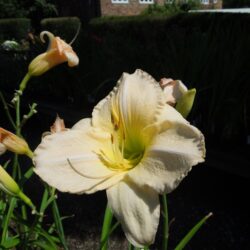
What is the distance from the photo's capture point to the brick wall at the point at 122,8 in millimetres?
14548

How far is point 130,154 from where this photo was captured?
0.79 meters

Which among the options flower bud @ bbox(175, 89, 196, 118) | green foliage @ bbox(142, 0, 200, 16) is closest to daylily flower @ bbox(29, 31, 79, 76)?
flower bud @ bbox(175, 89, 196, 118)

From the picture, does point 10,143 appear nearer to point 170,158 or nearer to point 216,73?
point 170,158

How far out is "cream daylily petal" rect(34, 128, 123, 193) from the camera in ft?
2.17

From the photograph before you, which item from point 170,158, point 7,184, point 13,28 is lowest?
point 13,28

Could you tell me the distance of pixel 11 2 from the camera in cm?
1686

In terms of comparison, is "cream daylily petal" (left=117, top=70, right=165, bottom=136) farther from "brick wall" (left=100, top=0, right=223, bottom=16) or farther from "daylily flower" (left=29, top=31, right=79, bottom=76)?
"brick wall" (left=100, top=0, right=223, bottom=16)

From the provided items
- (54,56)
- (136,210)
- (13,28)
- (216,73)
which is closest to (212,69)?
(216,73)

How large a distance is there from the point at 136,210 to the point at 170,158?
4.0 inches

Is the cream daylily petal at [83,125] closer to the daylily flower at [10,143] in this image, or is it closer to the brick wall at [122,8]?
the daylily flower at [10,143]

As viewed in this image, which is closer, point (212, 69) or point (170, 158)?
point (170, 158)

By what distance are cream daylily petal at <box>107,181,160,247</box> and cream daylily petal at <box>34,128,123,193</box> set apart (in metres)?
0.03

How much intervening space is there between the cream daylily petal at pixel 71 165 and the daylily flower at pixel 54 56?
383 millimetres

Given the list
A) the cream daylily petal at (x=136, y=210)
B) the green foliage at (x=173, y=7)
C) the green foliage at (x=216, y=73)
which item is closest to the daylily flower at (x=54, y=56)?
the cream daylily petal at (x=136, y=210)
